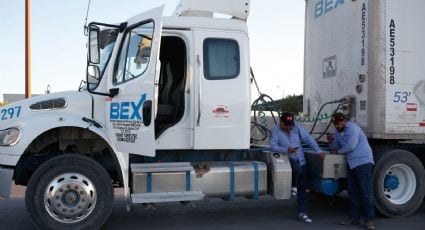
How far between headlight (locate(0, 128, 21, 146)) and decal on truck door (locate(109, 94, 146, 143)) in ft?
3.73

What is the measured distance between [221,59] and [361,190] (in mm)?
2656

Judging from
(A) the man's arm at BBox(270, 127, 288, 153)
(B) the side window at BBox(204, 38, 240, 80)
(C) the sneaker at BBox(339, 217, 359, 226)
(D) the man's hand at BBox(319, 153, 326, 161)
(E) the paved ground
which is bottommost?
(E) the paved ground

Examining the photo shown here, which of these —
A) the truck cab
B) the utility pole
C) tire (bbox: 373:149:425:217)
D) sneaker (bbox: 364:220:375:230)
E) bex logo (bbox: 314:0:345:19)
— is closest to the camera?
the truck cab

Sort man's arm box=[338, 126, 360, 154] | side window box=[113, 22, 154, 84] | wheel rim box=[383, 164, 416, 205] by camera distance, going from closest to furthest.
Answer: side window box=[113, 22, 154, 84]
man's arm box=[338, 126, 360, 154]
wheel rim box=[383, 164, 416, 205]

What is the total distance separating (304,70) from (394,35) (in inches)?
87.0

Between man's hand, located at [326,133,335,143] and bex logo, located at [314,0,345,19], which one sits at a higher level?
bex logo, located at [314,0,345,19]

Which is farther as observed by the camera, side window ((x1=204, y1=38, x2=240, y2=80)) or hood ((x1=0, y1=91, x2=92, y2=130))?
side window ((x1=204, y1=38, x2=240, y2=80))

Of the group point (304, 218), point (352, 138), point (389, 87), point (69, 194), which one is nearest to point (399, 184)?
point (352, 138)

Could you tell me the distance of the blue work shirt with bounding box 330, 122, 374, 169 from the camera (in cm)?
710

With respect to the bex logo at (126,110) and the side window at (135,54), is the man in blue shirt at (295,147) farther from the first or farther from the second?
the side window at (135,54)

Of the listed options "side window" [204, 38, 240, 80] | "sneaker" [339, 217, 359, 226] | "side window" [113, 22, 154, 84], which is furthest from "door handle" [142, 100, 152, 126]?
"sneaker" [339, 217, 359, 226]

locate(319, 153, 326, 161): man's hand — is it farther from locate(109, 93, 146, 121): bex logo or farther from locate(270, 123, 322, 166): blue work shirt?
locate(109, 93, 146, 121): bex logo

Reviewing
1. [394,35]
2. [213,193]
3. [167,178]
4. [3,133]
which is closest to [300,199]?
[213,193]

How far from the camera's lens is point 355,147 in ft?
23.4
